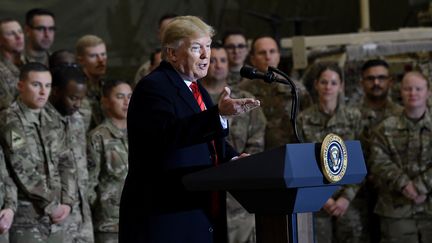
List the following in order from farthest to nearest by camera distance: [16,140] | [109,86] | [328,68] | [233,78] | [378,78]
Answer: [233,78], [378,78], [328,68], [109,86], [16,140]

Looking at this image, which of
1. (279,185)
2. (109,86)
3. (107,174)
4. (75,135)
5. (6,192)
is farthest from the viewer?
(109,86)

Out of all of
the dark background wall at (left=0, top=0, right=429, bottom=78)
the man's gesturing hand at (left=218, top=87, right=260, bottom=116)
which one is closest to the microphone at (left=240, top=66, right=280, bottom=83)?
the man's gesturing hand at (left=218, top=87, right=260, bottom=116)

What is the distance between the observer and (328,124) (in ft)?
20.9

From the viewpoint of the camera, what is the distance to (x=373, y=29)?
434 inches

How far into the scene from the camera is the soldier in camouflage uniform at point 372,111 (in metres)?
6.46

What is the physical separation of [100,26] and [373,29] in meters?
3.39

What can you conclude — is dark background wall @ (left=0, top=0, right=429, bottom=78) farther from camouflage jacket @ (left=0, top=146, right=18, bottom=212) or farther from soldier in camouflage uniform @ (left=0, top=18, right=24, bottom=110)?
camouflage jacket @ (left=0, top=146, right=18, bottom=212)

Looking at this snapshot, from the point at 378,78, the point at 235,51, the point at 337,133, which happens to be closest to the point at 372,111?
the point at 378,78

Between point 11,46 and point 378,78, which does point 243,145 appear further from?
point 11,46

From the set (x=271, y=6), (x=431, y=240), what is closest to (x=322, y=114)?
(x=431, y=240)

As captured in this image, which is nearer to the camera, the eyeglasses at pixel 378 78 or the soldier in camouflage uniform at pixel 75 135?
the soldier in camouflage uniform at pixel 75 135

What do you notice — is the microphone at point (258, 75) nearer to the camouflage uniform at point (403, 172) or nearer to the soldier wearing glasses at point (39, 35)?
the camouflage uniform at point (403, 172)

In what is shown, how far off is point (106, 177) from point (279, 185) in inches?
109

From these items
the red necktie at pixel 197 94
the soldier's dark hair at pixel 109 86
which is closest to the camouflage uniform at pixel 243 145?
the soldier's dark hair at pixel 109 86
